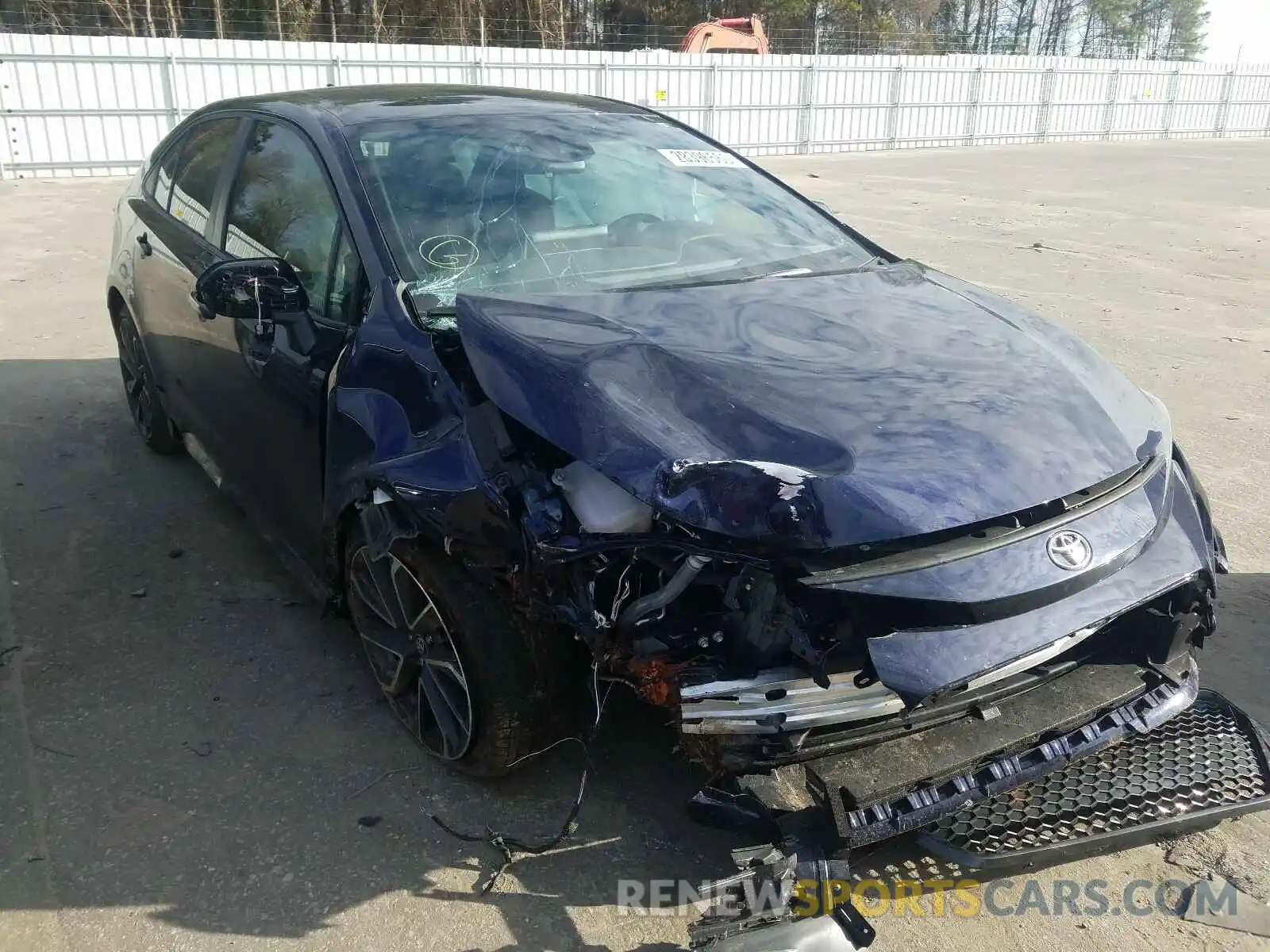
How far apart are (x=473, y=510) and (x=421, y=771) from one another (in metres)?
0.93

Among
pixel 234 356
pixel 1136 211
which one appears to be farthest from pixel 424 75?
pixel 234 356

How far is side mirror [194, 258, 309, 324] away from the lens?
122 inches

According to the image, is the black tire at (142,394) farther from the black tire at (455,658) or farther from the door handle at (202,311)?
the black tire at (455,658)

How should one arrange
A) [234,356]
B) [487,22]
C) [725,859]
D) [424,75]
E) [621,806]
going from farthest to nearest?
[487,22], [424,75], [234,356], [621,806], [725,859]

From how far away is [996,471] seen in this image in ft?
7.36

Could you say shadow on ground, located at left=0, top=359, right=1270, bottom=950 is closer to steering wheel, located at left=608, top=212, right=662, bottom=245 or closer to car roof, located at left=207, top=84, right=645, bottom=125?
steering wheel, located at left=608, top=212, right=662, bottom=245

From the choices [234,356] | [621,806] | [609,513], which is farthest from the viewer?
[234,356]

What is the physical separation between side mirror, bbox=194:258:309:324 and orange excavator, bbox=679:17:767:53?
2123cm

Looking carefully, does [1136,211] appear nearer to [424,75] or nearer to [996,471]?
[424,75]

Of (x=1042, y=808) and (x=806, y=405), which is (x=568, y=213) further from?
(x=1042, y=808)

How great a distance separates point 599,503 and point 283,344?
Result: 1468 mm

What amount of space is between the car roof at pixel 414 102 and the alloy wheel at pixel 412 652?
1526 millimetres

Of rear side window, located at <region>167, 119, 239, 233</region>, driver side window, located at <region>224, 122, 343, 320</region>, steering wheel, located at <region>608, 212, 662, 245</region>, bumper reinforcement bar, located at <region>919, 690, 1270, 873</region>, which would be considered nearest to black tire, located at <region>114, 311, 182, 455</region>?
rear side window, located at <region>167, 119, 239, 233</region>

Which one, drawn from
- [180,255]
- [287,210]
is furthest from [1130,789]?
[180,255]
